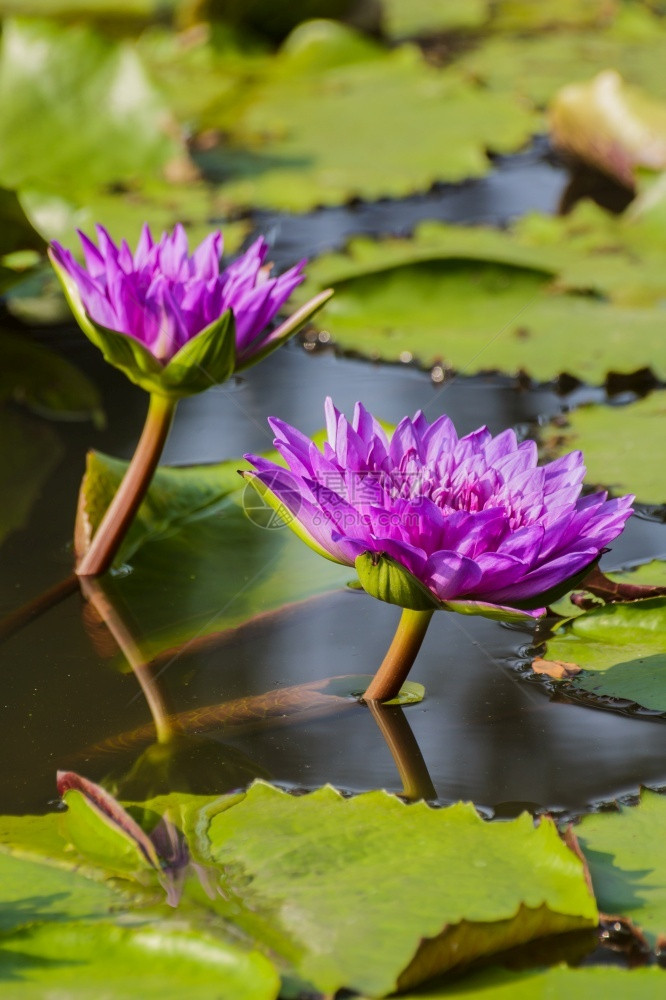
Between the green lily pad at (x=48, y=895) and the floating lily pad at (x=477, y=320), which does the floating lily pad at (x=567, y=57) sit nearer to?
the floating lily pad at (x=477, y=320)

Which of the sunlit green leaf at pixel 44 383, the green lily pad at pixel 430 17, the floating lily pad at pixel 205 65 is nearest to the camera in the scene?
the sunlit green leaf at pixel 44 383

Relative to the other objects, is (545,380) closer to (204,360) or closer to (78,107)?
(204,360)

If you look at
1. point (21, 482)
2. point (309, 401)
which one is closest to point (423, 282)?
point (309, 401)

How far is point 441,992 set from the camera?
87cm

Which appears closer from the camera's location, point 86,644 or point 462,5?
point 86,644

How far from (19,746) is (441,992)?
1.81ft

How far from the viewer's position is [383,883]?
3.08 feet

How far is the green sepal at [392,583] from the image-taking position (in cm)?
103

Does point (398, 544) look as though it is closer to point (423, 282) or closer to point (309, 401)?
point (309, 401)

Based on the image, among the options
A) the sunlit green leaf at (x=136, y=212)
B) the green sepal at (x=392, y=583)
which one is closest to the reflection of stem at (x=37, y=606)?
the green sepal at (x=392, y=583)

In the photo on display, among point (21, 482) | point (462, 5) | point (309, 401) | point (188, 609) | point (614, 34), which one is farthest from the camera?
point (462, 5)

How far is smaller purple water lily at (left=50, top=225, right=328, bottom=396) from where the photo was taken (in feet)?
4.24

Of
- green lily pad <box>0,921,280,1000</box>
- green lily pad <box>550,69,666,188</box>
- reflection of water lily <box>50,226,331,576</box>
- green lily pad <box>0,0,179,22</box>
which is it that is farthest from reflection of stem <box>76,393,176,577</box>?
green lily pad <box>0,0,179,22</box>

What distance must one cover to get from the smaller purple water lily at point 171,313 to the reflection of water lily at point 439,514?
0.75 feet
